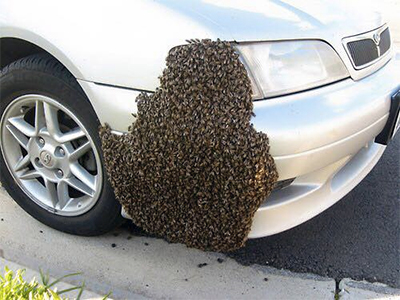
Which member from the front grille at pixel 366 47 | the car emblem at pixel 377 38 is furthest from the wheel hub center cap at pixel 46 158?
the car emblem at pixel 377 38

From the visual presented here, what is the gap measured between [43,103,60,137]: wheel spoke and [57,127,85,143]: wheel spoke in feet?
0.12

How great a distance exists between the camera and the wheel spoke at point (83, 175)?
2.36 m

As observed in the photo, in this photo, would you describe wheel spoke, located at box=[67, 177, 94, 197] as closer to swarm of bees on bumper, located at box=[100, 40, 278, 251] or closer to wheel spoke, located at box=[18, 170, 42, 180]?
wheel spoke, located at box=[18, 170, 42, 180]

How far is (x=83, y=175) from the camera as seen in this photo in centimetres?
237

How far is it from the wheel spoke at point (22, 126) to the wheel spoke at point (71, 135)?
189 mm

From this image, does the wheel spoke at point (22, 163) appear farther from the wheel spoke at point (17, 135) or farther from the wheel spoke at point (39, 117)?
the wheel spoke at point (39, 117)

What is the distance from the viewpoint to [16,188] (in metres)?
2.66

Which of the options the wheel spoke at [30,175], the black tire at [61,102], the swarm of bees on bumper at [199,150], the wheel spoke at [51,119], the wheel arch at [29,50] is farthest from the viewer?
the wheel spoke at [30,175]

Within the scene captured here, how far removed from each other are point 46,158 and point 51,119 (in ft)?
0.70

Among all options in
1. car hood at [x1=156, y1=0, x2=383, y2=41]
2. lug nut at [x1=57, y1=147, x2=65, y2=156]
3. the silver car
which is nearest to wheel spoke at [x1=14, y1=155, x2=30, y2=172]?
the silver car

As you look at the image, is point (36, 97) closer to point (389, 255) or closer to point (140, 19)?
point (140, 19)

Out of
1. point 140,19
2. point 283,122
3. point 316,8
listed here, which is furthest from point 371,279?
point 140,19

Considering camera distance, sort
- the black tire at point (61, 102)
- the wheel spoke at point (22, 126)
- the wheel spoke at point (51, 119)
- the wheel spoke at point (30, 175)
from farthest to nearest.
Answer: the wheel spoke at point (30, 175) < the wheel spoke at point (22, 126) < the wheel spoke at point (51, 119) < the black tire at point (61, 102)

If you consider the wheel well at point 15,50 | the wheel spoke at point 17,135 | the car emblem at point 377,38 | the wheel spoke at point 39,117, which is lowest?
the wheel spoke at point 17,135
